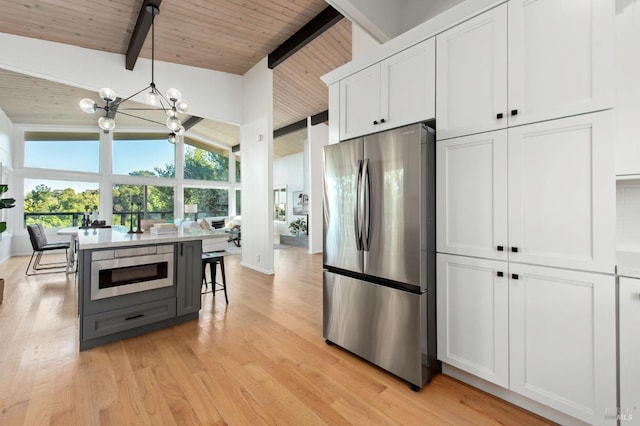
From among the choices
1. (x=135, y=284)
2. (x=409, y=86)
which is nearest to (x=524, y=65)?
(x=409, y=86)

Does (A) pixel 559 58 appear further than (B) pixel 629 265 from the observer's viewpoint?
Yes

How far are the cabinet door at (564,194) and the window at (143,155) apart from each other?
32.1 feet

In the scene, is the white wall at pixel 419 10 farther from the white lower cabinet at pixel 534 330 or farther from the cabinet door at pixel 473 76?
the white lower cabinet at pixel 534 330

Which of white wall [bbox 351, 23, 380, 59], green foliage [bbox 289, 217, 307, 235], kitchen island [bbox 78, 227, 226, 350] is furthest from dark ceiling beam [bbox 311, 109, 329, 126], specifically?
kitchen island [bbox 78, 227, 226, 350]

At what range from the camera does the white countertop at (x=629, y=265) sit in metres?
1.28

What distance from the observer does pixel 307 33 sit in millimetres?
4188

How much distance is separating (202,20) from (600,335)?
5371 mm

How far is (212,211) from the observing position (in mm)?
10328

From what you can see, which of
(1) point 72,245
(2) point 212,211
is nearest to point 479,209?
(1) point 72,245

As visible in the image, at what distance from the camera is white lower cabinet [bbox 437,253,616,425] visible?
1.36 m

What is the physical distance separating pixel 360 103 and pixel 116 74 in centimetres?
Answer: 441

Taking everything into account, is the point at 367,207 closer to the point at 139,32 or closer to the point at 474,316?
the point at 474,316

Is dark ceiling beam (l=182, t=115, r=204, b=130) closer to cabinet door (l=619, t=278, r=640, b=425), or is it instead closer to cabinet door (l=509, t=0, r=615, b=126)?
cabinet door (l=509, t=0, r=615, b=126)

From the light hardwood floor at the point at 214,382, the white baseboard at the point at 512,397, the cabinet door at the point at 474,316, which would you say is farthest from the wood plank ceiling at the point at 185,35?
the white baseboard at the point at 512,397
